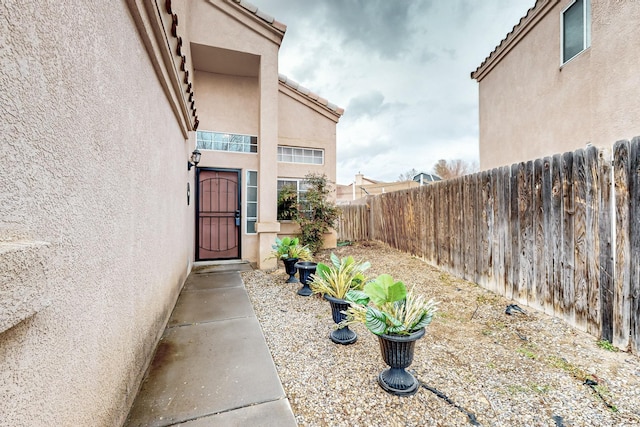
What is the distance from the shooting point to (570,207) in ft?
9.43

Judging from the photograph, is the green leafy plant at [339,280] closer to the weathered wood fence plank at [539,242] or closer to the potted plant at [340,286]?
the potted plant at [340,286]

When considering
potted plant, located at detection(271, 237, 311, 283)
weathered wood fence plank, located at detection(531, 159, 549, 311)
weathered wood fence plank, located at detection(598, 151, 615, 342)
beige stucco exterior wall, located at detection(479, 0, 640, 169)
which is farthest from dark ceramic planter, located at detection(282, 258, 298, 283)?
beige stucco exterior wall, located at detection(479, 0, 640, 169)

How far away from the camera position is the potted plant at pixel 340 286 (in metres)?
2.80

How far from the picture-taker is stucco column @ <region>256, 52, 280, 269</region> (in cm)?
613

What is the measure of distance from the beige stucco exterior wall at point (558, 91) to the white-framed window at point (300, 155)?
5123mm

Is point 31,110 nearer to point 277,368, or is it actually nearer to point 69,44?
point 69,44

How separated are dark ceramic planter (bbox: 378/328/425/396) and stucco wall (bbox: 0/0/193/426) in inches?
70.5

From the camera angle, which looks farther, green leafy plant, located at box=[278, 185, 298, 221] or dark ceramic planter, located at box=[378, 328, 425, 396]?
green leafy plant, located at box=[278, 185, 298, 221]

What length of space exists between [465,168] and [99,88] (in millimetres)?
25489

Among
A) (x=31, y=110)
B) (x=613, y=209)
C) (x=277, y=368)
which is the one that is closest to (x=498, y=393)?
(x=277, y=368)

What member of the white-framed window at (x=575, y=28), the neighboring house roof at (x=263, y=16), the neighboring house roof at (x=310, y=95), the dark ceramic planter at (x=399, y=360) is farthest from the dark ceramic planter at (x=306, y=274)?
the white-framed window at (x=575, y=28)

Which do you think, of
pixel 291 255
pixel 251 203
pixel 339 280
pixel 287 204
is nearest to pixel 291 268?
pixel 291 255

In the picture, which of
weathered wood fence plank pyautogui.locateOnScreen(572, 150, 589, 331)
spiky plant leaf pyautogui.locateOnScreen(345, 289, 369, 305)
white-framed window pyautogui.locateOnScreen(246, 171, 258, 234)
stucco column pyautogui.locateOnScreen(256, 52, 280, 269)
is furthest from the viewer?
white-framed window pyautogui.locateOnScreen(246, 171, 258, 234)

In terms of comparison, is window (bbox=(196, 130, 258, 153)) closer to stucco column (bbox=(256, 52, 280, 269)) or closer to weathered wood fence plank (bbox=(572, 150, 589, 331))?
stucco column (bbox=(256, 52, 280, 269))
